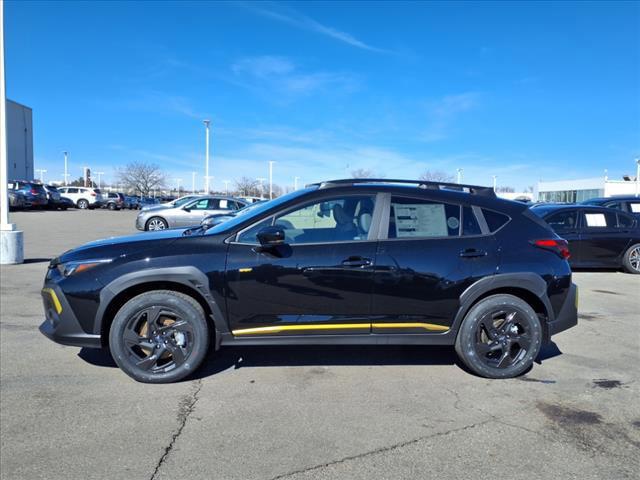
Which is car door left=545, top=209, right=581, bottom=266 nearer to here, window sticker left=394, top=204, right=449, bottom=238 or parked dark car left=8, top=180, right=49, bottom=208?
window sticker left=394, top=204, right=449, bottom=238

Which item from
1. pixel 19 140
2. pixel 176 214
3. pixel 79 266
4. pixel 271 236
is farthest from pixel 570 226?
pixel 19 140

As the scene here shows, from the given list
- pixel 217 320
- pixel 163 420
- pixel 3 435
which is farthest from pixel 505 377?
pixel 3 435

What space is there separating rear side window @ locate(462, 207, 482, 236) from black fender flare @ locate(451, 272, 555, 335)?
43 centimetres

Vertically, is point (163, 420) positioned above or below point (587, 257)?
below

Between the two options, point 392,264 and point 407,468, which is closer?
point 407,468

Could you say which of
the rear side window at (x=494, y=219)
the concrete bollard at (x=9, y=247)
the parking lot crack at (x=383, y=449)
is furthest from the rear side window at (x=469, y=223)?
the concrete bollard at (x=9, y=247)

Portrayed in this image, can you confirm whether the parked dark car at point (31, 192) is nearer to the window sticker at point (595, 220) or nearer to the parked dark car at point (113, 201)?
the parked dark car at point (113, 201)

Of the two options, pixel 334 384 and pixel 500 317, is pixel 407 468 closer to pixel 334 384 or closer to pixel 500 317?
pixel 334 384

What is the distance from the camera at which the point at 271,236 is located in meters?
3.76

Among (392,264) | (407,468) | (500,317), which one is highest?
(392,264)

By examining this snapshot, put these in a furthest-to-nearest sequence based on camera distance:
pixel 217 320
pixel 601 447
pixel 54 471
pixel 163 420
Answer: pixel 217 320 → pixel 163 420 → pixel 601 447 → pixel 54 471

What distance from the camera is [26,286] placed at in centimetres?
752

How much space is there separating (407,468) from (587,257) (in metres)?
9.07

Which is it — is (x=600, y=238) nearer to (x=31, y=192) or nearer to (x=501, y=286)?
(x=501, y=286)
